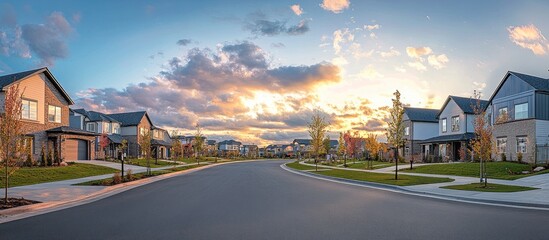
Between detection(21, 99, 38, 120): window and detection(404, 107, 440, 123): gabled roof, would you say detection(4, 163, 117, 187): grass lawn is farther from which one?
detection(404, 107, 440, 123): gabled roof

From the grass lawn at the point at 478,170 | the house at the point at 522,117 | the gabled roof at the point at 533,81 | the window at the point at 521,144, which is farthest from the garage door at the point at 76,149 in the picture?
the gabled roof at the point at 533,81

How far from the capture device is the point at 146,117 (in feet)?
211

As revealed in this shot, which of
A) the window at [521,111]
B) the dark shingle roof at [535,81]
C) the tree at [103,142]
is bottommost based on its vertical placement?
the tree at [103,142]

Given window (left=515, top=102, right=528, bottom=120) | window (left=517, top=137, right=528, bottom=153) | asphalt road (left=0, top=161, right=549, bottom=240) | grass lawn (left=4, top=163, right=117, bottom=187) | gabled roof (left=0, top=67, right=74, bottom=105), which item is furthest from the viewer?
window (left=515, top=102, right=528, bottom=120)

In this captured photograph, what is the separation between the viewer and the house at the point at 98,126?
5241 centimetres

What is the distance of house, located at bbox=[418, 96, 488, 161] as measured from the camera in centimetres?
4156

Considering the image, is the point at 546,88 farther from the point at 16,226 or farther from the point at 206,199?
the point at 16,226

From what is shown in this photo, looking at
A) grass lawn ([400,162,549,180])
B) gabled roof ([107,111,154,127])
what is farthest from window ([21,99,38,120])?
grass lawn ([400,162,549,180])

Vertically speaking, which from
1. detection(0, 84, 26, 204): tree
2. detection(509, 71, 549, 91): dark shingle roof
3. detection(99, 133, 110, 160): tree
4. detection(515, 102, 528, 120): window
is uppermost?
detection(509, 71, 549, 91): dark shingle roof

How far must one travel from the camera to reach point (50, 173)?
87.4 ft

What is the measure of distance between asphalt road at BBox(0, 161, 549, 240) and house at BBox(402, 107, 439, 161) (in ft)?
128

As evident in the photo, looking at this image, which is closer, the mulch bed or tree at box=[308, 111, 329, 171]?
the mulch bed

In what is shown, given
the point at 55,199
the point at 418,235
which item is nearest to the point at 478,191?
the point at 418,235

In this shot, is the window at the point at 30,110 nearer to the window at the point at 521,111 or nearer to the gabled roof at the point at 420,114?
the window at the point at 521,111
